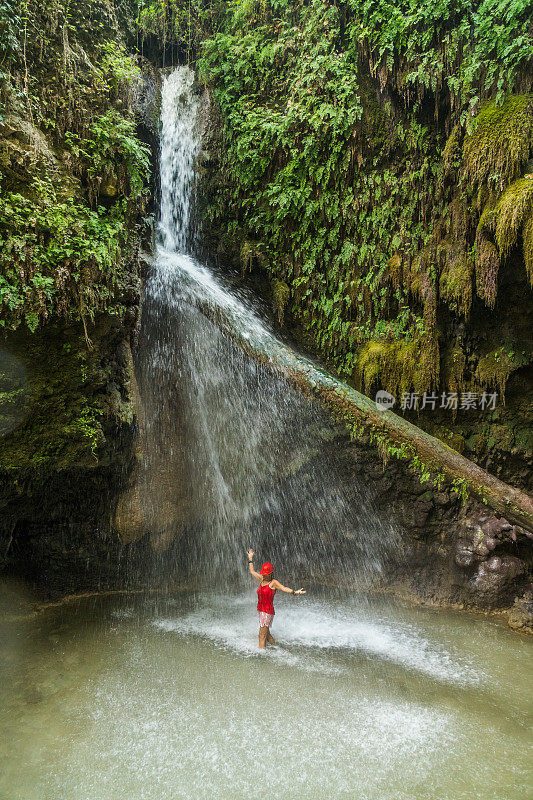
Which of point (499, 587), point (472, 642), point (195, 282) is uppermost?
point (195, 282)

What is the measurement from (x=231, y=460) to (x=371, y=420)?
2.47m

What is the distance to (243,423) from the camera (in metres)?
7.63

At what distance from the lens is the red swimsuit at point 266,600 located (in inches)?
214

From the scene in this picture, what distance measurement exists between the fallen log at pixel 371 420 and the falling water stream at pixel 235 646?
25 centimetres

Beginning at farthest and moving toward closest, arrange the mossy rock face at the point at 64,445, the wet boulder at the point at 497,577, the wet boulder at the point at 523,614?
the wet boulder at the point at 497,577 → the wet boulder at the point at 523,614 → the mossy rock face at the point at 64,445

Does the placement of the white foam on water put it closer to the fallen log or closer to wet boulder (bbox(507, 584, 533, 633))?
wet boulder (bbox(507, 584, 533, 633))

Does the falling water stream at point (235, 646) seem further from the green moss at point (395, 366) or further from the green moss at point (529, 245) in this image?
the green moss at point (529, 245)

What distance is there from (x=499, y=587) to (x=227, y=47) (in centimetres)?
1107

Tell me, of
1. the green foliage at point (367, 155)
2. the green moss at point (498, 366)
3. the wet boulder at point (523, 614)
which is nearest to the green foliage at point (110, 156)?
the green foliage at point (367, 155)

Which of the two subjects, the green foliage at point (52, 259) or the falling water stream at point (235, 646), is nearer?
the falling water stream at point (235, 646)

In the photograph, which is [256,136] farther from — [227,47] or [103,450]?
[103,450]

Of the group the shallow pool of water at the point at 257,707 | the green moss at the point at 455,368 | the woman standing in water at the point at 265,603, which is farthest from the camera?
the green moss at the point at 455,368

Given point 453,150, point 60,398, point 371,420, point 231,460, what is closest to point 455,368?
point 371,420

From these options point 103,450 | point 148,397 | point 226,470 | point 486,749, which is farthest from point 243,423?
point 486,749
